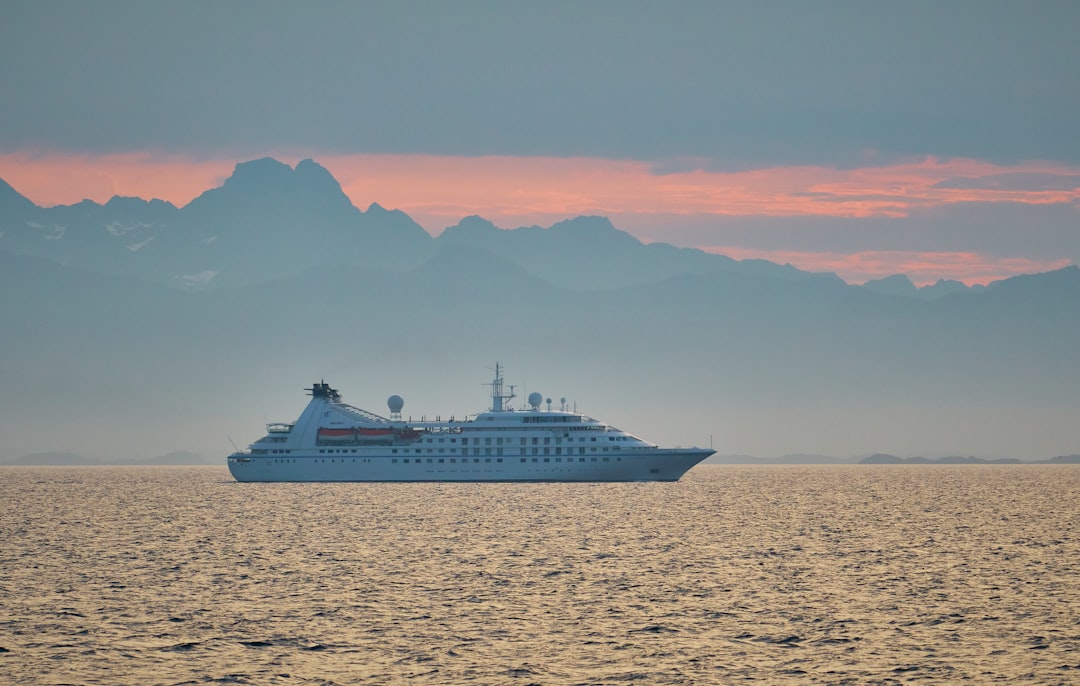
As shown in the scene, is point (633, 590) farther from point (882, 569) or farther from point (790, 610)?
point (882, 569)

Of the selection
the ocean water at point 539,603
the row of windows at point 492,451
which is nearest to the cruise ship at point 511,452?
the row of windows at point 492,451

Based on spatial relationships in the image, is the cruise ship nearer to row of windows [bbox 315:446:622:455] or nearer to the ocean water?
row of windows [bbox 315:446:622:455]

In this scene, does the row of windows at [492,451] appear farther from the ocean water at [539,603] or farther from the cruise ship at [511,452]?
the ocean water at [539,603]

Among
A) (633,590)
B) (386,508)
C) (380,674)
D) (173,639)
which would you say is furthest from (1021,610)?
(386,508)

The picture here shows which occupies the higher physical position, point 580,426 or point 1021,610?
point 580,426

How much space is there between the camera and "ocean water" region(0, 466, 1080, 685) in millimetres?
41062

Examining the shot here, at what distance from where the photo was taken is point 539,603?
2178 inches

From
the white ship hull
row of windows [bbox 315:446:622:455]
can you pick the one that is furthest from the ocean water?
the white ship hull

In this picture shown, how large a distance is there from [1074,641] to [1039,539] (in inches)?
2003

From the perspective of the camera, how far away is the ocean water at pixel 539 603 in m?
41.1

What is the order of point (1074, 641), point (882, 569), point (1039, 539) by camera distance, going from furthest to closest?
1. point (1039, 539)
2. point (882, 569)
3. point (1074, 641)

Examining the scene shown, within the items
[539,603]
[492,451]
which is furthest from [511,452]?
[539,603]

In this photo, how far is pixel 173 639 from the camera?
46.3 meters

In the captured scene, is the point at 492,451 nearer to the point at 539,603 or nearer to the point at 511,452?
the point at 511,452
